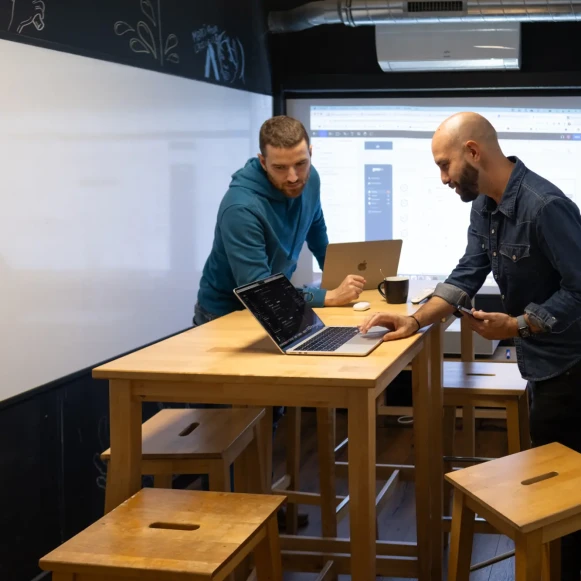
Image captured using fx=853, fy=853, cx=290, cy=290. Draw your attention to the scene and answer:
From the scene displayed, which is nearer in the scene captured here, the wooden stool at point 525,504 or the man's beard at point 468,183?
the wooden stool at point 525,504

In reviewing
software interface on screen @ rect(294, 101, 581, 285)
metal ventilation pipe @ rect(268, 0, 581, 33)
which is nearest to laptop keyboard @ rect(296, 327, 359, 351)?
metal ventilation pipe @ rect(268, 0, 581, 33)

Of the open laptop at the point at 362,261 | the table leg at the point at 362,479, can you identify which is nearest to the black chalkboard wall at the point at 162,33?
the open laptop at the point at 362,261

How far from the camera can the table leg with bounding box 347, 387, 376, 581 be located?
1760 millimetres

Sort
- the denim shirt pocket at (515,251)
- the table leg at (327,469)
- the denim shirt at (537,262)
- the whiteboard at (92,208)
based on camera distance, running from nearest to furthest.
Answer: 1. the denim shirt at (537,262)
2. the denim shirt pocket at (515,251)
3. the whiteboard at (92,208)
4. the table leg at (327,469)

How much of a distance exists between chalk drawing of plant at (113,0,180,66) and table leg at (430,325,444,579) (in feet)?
5.30

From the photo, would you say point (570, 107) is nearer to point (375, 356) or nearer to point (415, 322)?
point (415, 322)

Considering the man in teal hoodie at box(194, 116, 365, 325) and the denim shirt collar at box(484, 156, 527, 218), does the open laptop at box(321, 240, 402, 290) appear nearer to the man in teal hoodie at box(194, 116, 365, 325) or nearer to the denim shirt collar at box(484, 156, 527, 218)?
the man in teal hoodie at box(194, 116, 365, 325)

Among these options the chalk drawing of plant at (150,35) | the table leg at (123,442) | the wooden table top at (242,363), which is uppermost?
the chalk drawing of plant at (150,35)

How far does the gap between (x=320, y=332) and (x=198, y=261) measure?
1782mm

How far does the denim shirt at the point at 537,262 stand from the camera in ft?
7.07

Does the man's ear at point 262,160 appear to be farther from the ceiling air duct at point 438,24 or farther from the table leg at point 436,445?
the ceiling air duct at point 438,24

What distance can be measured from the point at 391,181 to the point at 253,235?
2.59 meters

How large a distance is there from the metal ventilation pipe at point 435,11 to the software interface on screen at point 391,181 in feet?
2.31

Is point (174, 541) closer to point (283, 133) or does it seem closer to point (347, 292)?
point (347, 292)
